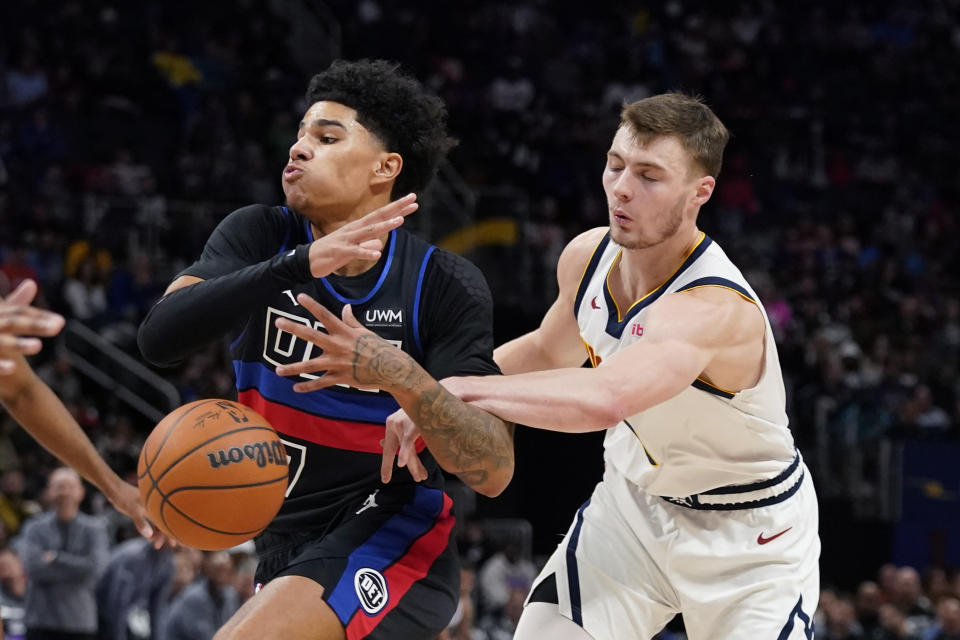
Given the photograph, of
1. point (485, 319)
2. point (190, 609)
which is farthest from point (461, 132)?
point (485, 319)

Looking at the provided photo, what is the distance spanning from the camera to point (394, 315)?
407cm

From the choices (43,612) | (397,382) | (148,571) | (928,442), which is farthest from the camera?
(928,442)

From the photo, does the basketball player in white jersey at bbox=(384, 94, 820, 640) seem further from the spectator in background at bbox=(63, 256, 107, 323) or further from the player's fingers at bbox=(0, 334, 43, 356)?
the spectator in background at bbox=(63, 256, 107, 323)

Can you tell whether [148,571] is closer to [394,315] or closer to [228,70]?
[394,315]

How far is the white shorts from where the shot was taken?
14.0 ft

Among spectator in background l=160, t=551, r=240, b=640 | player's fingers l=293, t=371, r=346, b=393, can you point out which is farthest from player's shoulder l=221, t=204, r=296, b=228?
spectator in background l=160, t=551, r=240, b=640

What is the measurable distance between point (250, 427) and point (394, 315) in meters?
0.61

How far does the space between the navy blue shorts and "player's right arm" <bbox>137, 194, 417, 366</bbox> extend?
737 mm

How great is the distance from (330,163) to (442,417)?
43.7 inches

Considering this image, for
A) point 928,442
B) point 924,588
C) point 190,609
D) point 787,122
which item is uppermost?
point 787,122

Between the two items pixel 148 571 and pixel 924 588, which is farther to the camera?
pixel 924 588

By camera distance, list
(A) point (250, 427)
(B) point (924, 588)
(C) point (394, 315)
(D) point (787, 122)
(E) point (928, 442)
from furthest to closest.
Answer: (D) point (787, 122)
(E) point (928, 442)
(B) point (924, 588)
(C) point (394, 315)
(A) point (250, 427)

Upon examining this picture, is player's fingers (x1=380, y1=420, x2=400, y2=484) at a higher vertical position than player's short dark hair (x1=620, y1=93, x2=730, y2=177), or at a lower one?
lower

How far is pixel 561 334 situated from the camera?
4.75m
